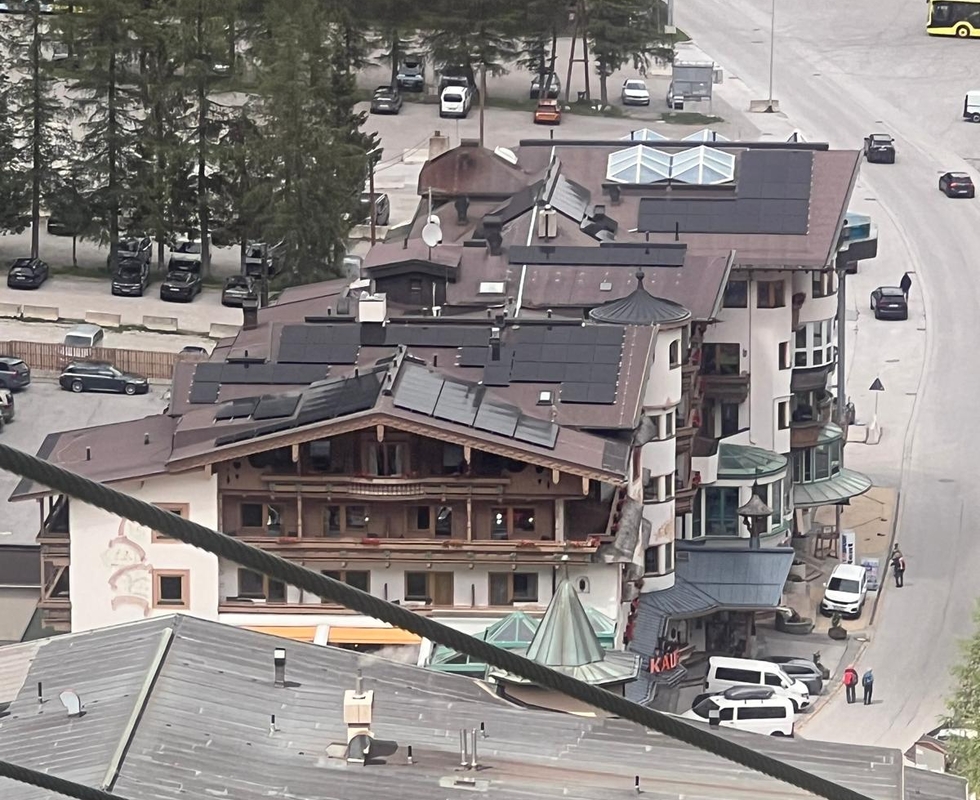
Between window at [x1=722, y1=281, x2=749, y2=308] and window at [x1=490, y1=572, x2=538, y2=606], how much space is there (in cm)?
1802

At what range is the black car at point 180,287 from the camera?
114688 millimetres

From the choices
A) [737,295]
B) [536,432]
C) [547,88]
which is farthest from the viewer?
[547,88]

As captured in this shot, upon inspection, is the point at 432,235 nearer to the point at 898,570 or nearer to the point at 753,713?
the point at 898,570

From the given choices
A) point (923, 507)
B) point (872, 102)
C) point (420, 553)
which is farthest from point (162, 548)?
point (872, 102)

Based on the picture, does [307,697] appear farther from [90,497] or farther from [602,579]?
[90,497]

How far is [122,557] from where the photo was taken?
66562 mm

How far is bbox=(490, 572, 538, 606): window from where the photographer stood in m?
66.6

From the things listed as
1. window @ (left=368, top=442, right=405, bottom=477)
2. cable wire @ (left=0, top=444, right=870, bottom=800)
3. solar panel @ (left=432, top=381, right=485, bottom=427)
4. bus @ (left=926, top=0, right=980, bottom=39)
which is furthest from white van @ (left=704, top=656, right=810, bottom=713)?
bus @ (left=926, top=0, right=980, bottom=39)

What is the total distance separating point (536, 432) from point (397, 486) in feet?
11.9

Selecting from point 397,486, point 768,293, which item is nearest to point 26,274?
point 768,293

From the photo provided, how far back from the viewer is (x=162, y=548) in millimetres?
66938

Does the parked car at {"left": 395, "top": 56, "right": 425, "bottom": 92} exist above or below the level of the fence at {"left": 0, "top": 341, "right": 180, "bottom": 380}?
below

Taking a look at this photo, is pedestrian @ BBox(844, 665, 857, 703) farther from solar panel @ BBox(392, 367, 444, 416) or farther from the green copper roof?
solar panel @ BBox(392, 367, 444, 416)

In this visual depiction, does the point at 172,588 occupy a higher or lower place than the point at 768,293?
lower
